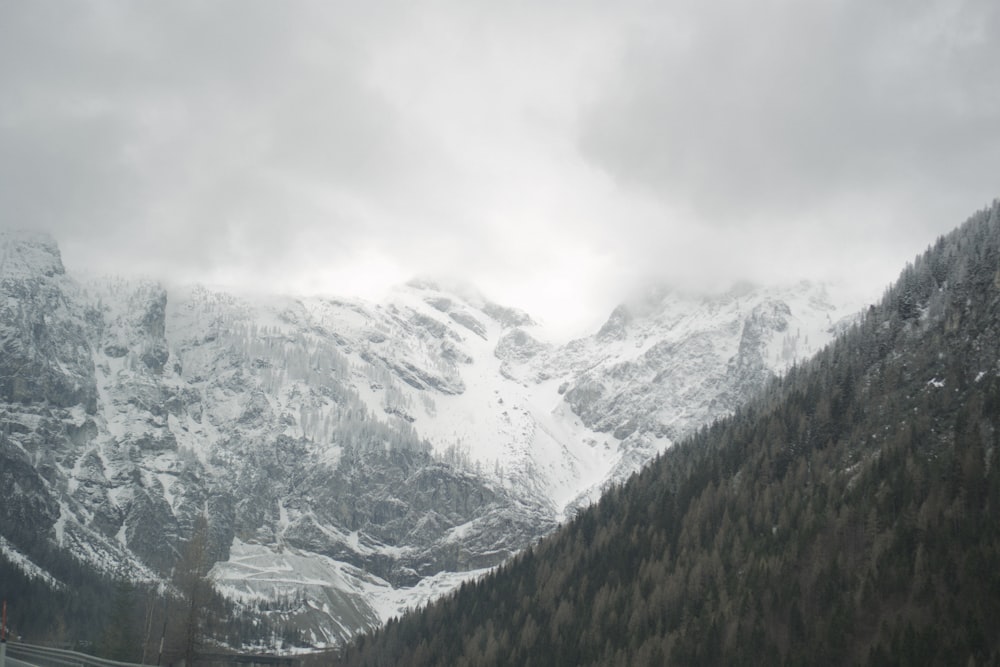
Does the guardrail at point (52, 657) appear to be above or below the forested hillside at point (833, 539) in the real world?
below

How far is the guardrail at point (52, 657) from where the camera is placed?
61469mm

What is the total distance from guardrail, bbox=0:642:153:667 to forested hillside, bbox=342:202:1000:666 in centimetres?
8235

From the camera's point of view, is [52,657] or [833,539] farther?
[833,539]

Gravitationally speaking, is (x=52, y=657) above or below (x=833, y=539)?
below

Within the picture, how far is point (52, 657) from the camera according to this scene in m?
67.8

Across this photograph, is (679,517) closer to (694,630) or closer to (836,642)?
(694,630)

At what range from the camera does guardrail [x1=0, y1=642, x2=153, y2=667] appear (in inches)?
2420

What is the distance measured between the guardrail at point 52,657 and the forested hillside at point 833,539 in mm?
82352

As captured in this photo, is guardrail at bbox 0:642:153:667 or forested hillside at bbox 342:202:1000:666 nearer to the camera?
guardrail at bbox 0:642:153:667

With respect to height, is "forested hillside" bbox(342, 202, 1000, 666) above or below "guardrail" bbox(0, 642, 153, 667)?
above

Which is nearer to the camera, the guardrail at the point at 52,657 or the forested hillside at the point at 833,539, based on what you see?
the guardrail at the point at 52,657

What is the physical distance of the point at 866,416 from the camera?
565 feet

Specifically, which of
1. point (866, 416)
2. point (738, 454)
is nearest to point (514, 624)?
point (738, 454)

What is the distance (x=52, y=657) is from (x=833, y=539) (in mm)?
104649
